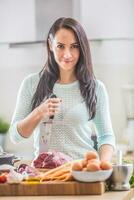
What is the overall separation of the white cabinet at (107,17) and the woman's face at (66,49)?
1233 mm

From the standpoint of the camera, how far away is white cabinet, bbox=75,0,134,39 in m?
4.01

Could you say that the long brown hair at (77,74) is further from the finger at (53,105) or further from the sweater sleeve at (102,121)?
the finger at (53,105)

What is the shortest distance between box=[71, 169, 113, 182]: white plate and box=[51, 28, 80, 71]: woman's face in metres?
0.84

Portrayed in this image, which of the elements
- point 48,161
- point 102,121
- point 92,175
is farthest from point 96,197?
point 102,121

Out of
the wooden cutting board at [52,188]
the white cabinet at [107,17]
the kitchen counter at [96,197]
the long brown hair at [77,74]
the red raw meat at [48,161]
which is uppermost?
the white cabinet at [107,17]

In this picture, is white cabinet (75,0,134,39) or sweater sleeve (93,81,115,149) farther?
white cabinet (75,0,134,39)

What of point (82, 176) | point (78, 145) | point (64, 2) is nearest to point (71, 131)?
point (78, 145)

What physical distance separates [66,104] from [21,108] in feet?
0.68

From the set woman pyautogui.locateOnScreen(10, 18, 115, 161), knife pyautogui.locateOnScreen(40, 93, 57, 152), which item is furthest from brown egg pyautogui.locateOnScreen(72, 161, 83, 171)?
knife pyautogui.locateOnScreen(40, 93, 57, 152)

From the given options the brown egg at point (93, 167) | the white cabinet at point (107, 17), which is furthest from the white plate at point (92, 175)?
the white cabinet at point (107, 17)

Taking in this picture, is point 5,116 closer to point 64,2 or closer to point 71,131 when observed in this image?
point 64,2

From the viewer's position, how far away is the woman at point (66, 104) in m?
2.62

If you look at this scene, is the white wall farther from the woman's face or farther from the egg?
the egg

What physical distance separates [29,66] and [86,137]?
155 centimetres
